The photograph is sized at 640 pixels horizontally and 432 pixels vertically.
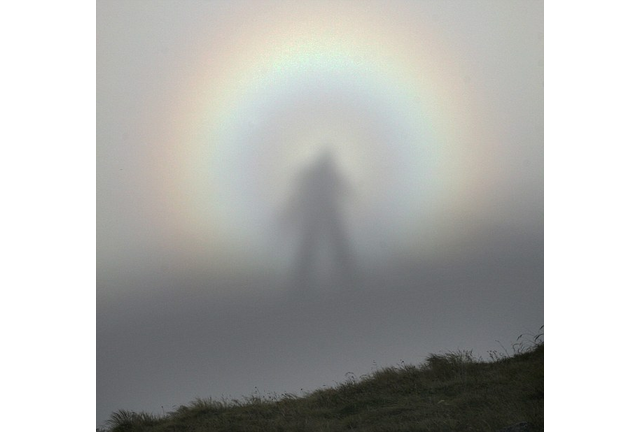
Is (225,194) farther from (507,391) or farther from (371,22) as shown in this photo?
(507,391)

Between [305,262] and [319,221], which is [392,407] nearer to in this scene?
[305,262]

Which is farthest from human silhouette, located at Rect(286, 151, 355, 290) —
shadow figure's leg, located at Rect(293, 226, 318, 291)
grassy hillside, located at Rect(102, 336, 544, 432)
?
grassy hillside, located at Rect(102, 336, 544, 432)

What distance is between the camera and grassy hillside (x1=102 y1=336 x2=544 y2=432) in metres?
3.85

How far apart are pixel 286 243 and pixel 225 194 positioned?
1.44 ft

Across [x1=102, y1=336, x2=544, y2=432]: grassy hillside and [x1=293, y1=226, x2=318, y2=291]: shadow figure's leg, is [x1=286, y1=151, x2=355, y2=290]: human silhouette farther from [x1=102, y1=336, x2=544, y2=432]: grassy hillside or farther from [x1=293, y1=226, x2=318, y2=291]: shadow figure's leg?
[x1=102, y1=336, x2=544, y2=432]: grassy hillside

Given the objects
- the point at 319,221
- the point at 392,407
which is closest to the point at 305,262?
the point at 319,221

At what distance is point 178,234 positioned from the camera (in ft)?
13.3

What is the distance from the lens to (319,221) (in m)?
4.02

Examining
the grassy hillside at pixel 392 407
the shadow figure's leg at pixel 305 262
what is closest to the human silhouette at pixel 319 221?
the shadow figure's leg at pixel 305 262

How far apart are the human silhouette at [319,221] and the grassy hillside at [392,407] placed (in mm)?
615

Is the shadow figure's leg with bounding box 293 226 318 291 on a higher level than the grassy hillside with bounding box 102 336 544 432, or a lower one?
higher

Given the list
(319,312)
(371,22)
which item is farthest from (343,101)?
(319,312)

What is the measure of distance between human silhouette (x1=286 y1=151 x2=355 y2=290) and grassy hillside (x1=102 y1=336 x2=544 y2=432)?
0.61 m
